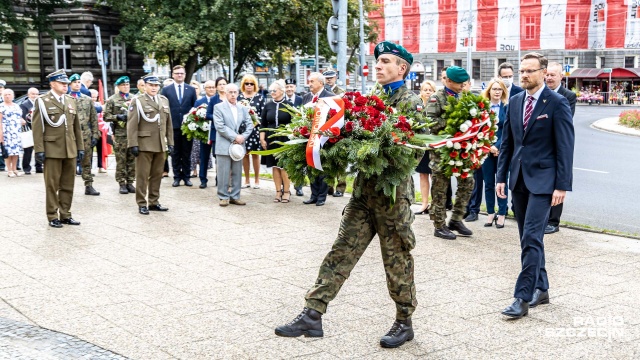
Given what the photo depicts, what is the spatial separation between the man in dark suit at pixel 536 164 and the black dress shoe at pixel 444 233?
3.04 m

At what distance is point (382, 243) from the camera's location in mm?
5836

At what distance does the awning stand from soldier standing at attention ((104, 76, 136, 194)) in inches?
2145

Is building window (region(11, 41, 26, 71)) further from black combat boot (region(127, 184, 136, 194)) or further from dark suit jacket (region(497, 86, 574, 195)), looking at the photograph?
dark suit jacket (region(497, 86, 574, 195))

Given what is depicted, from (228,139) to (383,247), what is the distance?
24.0 ft

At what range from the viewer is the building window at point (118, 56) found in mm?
47709

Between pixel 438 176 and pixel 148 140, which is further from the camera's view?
pixel 148 140

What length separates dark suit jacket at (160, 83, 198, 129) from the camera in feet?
49.3

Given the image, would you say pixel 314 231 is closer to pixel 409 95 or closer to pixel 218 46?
pixel 409 95

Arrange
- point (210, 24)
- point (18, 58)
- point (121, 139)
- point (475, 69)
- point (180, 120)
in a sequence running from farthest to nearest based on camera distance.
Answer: point (475, 69) < point (18, 58) < point (210, 24) < point (180, 120) < point (121, 139)

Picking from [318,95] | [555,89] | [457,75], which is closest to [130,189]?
[318,95]

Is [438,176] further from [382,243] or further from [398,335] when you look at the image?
[398,335]

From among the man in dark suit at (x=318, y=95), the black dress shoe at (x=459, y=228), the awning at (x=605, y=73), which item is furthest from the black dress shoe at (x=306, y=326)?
the awning at (x=605, y=73)

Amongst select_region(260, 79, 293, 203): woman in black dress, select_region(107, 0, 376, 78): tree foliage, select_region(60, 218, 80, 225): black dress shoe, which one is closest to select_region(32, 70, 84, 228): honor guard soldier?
select_region(60, 218, 80, 225): black dress shoe

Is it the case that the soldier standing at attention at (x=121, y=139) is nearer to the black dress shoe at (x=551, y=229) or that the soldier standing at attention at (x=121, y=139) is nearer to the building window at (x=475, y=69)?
the black dress shoe at (x=551, y=229)
